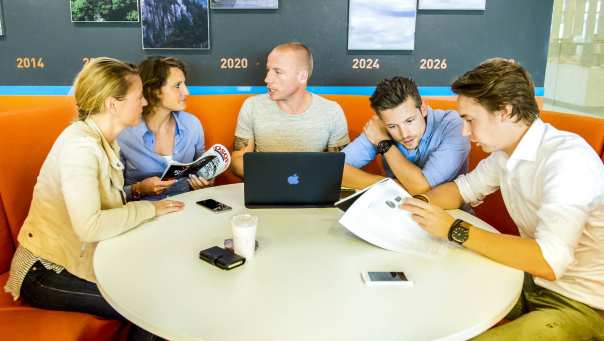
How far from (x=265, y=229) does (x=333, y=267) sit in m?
0.35

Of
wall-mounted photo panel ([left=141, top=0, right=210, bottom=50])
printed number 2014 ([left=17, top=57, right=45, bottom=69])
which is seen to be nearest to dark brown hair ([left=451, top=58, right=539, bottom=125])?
wall-mounted photo panel ([left=141, top=0, right=210, bottom=50])

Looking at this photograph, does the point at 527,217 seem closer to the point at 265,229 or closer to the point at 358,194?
the point at 358,194

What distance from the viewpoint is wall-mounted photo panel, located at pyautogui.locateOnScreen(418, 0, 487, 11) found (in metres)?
3.17

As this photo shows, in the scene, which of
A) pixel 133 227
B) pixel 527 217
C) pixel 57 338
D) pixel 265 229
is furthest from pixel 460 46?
pixel 57 338

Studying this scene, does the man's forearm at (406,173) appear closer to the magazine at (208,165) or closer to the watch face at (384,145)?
the watch face at (384,145)

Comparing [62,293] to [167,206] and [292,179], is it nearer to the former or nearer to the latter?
[167,206]

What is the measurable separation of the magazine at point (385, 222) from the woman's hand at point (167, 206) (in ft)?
1.97

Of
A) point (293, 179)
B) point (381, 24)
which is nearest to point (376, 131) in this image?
point (293, 179)

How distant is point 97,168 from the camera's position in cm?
164

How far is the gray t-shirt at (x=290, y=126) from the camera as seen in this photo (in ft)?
9.18

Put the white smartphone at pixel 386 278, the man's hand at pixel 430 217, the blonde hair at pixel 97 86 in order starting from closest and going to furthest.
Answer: the white smartphone at pixel 386 278 < the man's hand at pixel 430 217 < the blonde hair at pixel 97 86

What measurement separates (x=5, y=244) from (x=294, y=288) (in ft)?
4.35

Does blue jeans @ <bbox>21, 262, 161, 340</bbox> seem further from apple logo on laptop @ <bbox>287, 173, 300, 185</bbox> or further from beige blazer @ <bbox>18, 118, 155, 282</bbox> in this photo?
apple logo on laptop @ <bbox>287, 173, 300, 185</bbox>

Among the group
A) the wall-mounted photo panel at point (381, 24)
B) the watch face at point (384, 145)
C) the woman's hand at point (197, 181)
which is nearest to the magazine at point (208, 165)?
the woman's hand at point (197, 181)
